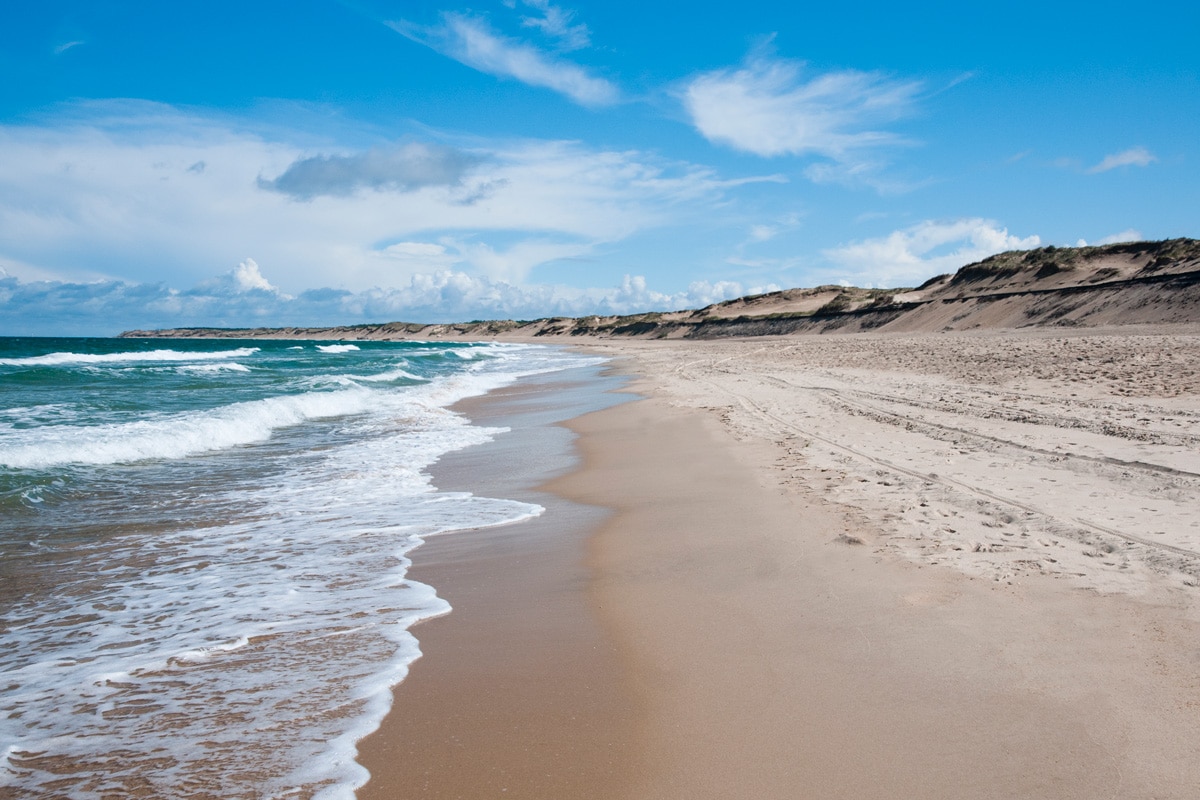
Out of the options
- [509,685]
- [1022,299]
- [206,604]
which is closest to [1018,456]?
[509,685]

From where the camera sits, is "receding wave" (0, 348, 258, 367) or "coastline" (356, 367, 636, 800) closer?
"coastline" (356, 367, 636, 800)

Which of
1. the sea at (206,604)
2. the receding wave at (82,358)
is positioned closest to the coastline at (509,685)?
the sea at (206,604)

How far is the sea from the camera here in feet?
9.00

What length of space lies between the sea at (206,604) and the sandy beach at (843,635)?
36 cm

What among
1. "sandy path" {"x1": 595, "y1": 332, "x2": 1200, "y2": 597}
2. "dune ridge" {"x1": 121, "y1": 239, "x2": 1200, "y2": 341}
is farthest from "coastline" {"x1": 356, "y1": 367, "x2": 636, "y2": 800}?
"dune ridge" {"x1": 121, "y1": 239, "x2": 1200, "y2": 341}

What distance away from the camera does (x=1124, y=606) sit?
3.51 m

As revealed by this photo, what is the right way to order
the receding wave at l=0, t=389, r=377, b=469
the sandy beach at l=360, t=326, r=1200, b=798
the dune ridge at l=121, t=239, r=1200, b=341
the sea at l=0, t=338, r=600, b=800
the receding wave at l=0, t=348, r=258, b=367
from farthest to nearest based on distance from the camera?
the receding wave at l=0, t=348, r=258, b=367 < the dune ridge at l=121, t=239, r=1200, b=341 < the receding wave at l=0, t=389, r=377, b=469 < the sea at l=0, t=338, r=600, b=800 < the sandy beach at l=360, t=326, r=1200, b=798

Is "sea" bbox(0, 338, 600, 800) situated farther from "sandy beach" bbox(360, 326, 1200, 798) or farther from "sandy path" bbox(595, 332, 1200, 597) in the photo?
"sandy path" bbox(595, 332, 1200, 597)

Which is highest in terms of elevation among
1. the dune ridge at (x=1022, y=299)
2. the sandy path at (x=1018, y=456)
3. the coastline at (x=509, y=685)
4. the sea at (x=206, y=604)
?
the dune ridge at (x=1022, y=299)

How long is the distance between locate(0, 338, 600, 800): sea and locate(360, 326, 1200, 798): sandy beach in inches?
14.1

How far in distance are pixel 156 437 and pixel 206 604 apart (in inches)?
304

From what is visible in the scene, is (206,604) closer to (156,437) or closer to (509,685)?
(509,685)

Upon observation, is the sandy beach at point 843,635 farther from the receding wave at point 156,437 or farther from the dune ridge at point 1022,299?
the dune ridge at point 1022,299

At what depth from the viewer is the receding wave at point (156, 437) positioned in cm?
962
